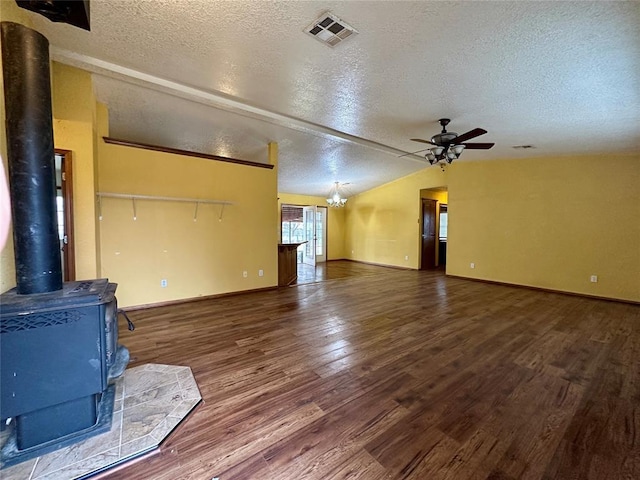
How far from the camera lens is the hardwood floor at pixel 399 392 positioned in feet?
4.87

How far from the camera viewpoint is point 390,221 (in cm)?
880

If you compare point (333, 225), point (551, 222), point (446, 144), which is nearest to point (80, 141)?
point (446, 144)

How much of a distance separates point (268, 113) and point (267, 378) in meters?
3.49

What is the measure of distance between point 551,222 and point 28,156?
7370 millimetres

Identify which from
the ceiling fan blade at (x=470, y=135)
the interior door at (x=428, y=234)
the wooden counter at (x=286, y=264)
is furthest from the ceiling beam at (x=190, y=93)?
the interior door at (x=428, y=234)

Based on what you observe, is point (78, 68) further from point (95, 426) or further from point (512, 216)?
point (512, 216)

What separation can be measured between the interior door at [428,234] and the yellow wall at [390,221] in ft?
0.81

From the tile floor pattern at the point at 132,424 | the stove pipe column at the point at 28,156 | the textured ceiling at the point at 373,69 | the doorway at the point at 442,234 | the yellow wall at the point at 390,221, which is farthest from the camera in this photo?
the doorway at the point at 442,234

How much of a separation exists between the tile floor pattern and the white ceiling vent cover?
2.97 meters

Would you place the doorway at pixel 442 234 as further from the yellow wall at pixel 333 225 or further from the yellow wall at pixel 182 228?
the yellow wall at pixel 182 228

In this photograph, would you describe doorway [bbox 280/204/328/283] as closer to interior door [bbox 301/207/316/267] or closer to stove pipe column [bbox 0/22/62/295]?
interior door [bbox 301/207/316/267]

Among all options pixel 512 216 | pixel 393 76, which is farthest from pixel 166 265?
pixel 512 216

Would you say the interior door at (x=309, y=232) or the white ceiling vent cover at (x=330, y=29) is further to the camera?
the interior door at (x=309, y=232)

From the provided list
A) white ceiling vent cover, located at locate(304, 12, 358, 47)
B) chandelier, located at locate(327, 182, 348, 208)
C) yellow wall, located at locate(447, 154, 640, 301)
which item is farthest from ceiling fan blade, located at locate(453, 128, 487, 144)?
chandelier, located at locate(327, 182, 348, 208)
